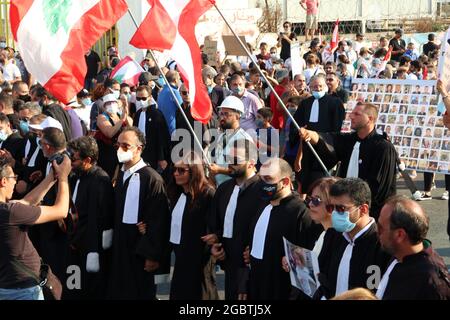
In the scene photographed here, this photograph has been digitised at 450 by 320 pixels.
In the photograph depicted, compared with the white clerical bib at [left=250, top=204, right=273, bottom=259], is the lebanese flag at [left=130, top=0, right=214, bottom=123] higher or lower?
higher

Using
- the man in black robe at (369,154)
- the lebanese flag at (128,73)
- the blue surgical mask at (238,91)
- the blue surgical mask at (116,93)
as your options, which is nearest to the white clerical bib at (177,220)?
the man in black robe at (369,154)

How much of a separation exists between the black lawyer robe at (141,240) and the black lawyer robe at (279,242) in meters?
1.24

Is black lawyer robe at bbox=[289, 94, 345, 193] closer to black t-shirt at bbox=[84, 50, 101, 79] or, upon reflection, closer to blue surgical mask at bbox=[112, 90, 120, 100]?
blue surgical mask at bbox=[112, 90, 120, 100]

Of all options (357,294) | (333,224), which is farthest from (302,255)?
(357,294)

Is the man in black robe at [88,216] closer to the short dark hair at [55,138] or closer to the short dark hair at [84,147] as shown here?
the short dark hair at [84,147]

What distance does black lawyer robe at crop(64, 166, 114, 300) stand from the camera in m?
7.57

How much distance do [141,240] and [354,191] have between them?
2490 millimetres

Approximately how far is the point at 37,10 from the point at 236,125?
283cm

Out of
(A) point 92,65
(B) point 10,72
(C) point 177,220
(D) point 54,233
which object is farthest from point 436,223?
(A) point 92,65

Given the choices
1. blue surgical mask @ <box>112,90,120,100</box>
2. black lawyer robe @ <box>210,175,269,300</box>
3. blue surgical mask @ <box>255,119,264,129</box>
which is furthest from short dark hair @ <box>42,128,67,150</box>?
blue surgical mask @ <box>112,90,120,100</box>

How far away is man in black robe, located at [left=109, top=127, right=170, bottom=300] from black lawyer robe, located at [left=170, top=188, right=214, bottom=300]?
0.70 feet

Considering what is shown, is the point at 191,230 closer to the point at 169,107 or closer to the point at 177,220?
the point at 177,220

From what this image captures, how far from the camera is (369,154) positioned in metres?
8.48

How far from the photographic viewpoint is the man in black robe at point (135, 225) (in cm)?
735
